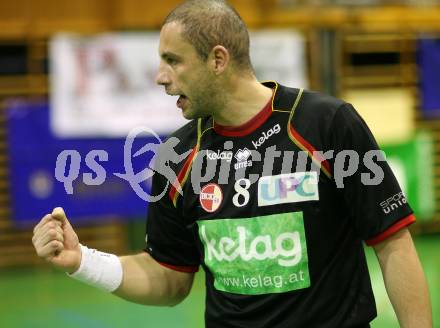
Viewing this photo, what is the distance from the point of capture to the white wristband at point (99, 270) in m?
2.71

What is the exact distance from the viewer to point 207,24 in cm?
249

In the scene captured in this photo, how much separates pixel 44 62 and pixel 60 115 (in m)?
0.91

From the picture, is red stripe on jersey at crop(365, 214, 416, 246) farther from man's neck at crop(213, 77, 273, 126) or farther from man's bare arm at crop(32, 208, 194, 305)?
man's bare arm at crop(32, 208, 194, 305)

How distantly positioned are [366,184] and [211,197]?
0.50 meters

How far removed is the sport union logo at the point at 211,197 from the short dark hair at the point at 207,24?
41 centimetres

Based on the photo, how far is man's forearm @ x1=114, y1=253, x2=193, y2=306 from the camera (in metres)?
2.82

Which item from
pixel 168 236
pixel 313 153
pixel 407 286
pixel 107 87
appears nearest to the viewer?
pixel 407 286

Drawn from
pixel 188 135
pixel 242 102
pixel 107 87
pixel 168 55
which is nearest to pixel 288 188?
pixel 242 102

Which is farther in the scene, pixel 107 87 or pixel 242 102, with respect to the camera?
pixel 107 87

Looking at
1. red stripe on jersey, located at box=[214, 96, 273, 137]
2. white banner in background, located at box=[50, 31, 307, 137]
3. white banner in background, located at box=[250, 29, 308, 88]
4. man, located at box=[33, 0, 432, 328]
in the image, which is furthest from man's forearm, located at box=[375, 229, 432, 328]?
white banner in background, located at box=[250, 29, 308, 88]

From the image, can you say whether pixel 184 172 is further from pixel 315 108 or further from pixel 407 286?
pixel 407 286

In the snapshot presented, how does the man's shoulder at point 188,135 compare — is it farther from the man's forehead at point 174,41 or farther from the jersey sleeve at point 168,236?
the man's forehead at point 174,41

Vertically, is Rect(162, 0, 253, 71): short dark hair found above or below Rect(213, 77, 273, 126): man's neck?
above

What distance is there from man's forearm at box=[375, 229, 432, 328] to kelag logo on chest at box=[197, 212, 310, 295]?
0.26 meters
